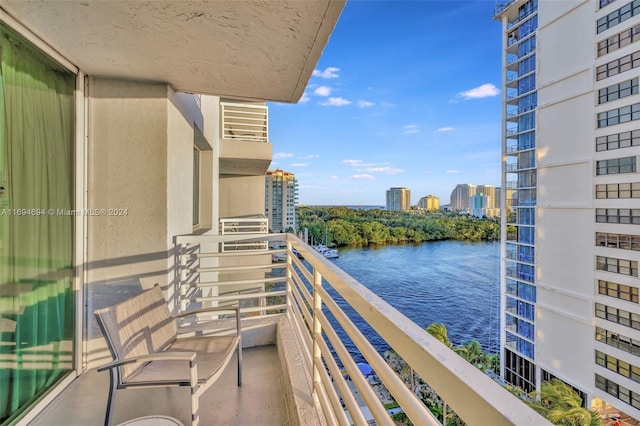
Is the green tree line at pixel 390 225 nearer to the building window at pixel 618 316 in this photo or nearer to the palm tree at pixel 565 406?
the building window at pixel 618 316

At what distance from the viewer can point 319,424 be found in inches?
53.3

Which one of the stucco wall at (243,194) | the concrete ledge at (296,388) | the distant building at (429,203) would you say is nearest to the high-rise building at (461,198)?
the distant building at (429,203)

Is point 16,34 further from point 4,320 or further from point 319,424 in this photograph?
point 319,424

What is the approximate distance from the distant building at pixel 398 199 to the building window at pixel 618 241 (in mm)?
8692

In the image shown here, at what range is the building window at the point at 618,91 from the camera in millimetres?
7266

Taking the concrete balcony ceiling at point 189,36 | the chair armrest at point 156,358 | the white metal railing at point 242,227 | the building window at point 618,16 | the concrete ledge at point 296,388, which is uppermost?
the building window at point 618,16

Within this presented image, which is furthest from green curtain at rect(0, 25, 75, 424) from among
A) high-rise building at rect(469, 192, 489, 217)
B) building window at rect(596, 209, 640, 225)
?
high-rise building at rect(469, 192, 489, 217)

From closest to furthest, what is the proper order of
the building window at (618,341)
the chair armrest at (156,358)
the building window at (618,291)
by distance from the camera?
the chair armrest at (156,358), the building window at (618,291), the building window at (618,341)

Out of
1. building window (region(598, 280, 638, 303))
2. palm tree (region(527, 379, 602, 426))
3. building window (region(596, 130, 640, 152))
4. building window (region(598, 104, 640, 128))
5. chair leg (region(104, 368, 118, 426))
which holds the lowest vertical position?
palm tree (region(527, 379, 602, 426))

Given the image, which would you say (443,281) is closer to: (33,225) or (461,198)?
(461,198)

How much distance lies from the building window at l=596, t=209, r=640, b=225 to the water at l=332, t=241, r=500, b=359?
760 centimetres

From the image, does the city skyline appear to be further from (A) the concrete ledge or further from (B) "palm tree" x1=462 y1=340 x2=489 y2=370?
(A) the concrete ledge

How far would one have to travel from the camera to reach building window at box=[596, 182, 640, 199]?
7387mm

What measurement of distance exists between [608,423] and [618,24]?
37.4ft
